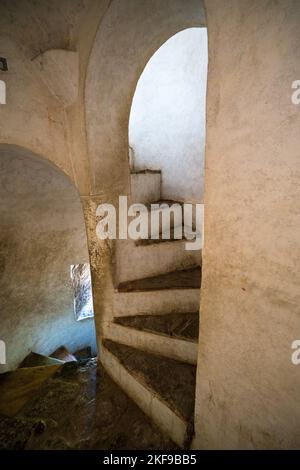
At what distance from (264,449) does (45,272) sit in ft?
18.5

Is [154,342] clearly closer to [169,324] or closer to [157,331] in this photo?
[157,331]

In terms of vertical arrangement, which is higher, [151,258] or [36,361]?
[151,258]

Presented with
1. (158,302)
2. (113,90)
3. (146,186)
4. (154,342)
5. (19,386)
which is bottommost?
(19,386)

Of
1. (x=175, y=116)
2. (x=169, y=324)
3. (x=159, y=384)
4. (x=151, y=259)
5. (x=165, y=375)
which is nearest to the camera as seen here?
(x=159, y=384)

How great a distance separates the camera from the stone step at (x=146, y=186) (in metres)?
4.50

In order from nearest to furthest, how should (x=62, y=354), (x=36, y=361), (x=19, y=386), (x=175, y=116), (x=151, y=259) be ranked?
(x=19, y=386), (x=151, y=259), (x=175, y=116), (x=36, y=361), (x=62, y=354)

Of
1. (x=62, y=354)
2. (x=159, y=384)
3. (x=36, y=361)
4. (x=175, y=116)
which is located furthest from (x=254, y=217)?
(x=62, y=354)

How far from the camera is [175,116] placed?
15.5 ft

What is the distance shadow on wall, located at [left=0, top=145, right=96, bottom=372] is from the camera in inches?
196

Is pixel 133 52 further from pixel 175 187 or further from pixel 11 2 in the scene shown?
pixel 175 187

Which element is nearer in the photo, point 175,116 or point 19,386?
point 19,386

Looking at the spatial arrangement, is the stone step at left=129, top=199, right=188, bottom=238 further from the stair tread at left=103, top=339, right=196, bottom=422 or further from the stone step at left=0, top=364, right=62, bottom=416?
the stone step at left=0, top=364, right=62, bottom=416

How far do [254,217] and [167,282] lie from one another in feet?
7.78
